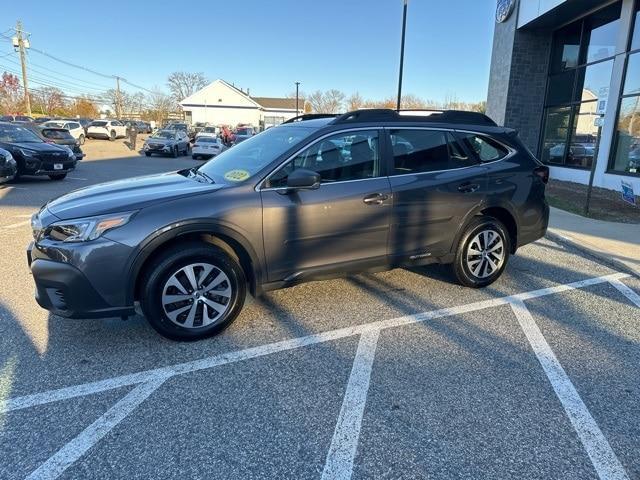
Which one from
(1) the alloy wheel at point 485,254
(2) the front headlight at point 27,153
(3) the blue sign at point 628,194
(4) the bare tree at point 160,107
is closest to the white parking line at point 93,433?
(1) the alloy wheel at point 485,254

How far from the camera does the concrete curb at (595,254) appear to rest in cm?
572

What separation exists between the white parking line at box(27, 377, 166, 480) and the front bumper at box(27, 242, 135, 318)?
0.67 meters

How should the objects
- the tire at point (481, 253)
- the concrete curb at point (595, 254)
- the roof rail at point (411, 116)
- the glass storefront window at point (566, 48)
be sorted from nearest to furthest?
the roof rail at point (411, 116)
the tire at point (481, 253)
the concrete curb at point (595, 254)
the glass storefront window at point (566, 48)

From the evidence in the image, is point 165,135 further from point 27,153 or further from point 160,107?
point 160,107

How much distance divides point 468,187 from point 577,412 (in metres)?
2.42

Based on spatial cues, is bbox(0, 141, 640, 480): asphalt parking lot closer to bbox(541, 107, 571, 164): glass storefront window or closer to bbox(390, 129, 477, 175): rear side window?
bbox(390, 129, 477, 175): rear side window

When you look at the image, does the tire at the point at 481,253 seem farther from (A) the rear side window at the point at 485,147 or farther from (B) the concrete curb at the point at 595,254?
(B) the concrete curb at the point at 595,254

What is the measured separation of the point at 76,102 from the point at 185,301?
86241 mm

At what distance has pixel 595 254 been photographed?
639 cm

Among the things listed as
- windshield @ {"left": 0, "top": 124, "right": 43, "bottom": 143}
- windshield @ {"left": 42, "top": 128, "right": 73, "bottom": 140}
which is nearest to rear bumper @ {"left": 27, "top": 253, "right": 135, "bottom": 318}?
windshield @ {"left": 0, "top": 124, "right": 43, "bottom": 143}

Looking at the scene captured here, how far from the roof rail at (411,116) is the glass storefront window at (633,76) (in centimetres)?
1005

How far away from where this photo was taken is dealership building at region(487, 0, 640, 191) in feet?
41.1

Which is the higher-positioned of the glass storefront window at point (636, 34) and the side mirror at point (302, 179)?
the glass storefront window at point (636, 34)

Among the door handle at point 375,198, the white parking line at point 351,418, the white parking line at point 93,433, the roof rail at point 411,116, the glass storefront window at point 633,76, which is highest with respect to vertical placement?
the glass storefront window at point 633,76
